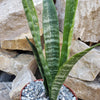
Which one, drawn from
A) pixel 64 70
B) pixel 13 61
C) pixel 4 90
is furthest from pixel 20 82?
pixel 64 70

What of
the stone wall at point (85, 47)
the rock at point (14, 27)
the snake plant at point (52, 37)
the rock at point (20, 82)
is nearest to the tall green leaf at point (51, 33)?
the snake plant at point (52, 37)

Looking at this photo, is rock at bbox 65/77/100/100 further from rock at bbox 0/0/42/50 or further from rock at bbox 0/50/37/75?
rock at bbox 0/0/42/50

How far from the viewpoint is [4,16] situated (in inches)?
59.5

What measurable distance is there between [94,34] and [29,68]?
730 millimetres

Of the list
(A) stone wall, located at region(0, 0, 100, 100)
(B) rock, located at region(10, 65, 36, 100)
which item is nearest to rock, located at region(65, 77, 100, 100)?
(A) stone wall, located at region(0, 0, 100, 100)

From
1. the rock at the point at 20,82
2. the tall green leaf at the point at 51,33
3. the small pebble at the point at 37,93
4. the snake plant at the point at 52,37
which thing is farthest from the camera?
the rock at the point at 20,82

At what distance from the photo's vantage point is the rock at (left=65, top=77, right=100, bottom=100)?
1322 millimetres

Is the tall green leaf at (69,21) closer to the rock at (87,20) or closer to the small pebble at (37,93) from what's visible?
the small pebble at (37,93)

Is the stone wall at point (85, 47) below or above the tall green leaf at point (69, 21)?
below

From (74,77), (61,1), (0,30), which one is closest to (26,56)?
(0,30)

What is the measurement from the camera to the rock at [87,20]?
129cm

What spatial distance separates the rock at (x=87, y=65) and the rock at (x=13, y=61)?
49 cm

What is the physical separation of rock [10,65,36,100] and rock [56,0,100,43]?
0.56 metres

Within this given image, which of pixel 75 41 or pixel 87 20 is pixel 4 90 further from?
pixel 87 20
